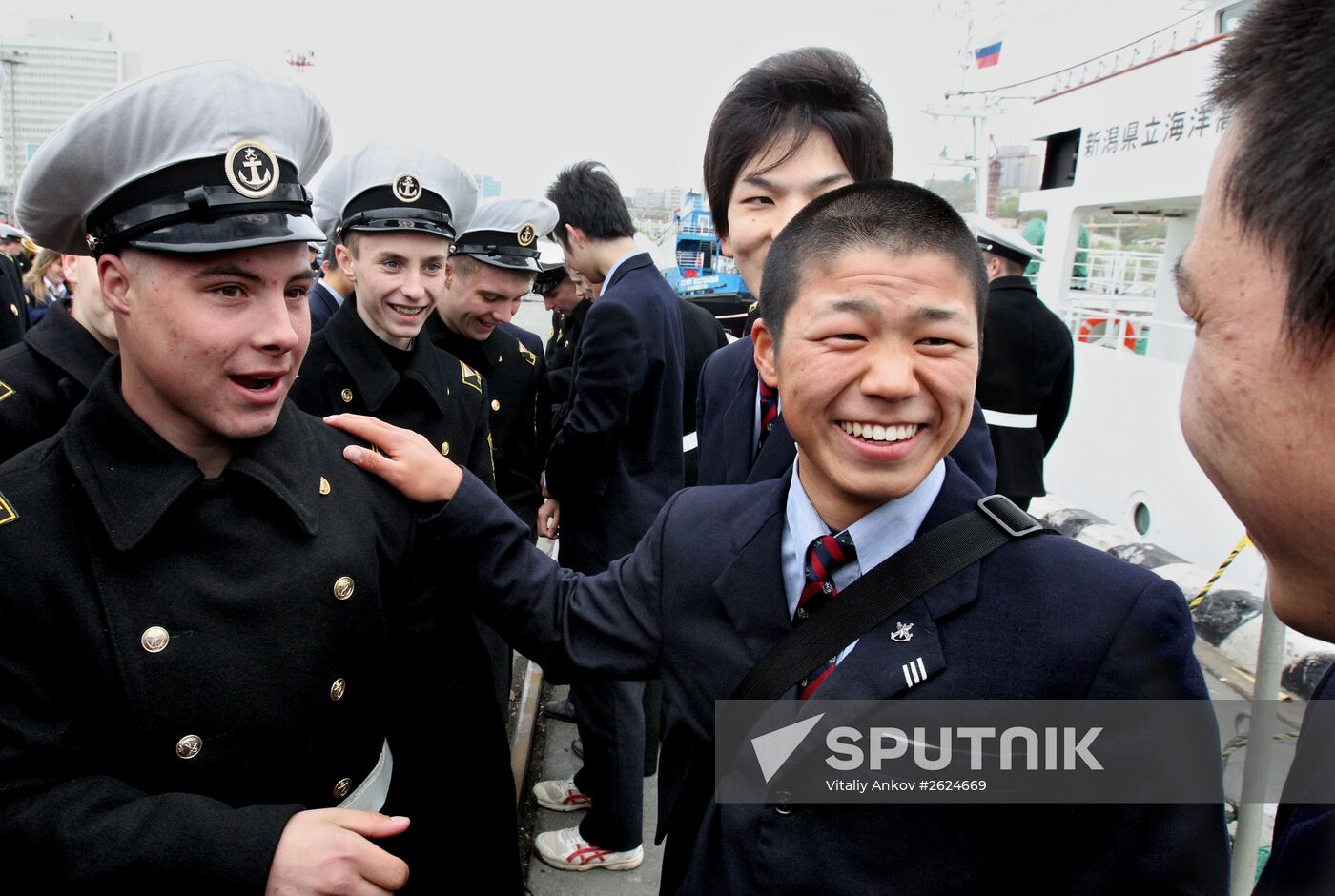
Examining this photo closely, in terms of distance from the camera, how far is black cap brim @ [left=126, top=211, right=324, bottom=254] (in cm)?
143

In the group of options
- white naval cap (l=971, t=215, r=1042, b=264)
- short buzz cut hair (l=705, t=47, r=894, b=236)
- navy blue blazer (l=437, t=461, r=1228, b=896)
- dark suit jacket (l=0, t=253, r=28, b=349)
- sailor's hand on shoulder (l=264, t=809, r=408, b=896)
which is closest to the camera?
navy blue blazer (l=437, t=461, r=1228, b=896)

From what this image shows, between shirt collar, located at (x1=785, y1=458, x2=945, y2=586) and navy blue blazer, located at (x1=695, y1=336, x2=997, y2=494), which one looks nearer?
shirt collar, located at (x1=785, y1=458, x2=945, y2=586)

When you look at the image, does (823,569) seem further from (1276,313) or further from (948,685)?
(1276,313)

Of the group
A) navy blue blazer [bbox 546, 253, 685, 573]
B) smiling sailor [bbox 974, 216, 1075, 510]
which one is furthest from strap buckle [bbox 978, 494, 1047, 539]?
smiling sailor [bbox 974, 216, 1075, 510]

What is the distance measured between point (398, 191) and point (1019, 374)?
372 cm

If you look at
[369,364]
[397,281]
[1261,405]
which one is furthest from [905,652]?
[397,281]

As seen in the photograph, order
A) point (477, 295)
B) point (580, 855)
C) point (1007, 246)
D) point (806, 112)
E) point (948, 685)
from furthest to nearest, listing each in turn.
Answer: point (1007, 246) < point (477, 295) < point (580, 855) < point (806, 112) < point (948, 685)

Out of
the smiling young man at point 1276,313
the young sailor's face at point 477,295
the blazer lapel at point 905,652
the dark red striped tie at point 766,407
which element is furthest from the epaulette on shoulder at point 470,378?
the smiling young man at point 1276,313

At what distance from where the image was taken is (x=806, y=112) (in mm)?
2256

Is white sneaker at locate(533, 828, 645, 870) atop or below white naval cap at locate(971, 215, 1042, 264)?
below

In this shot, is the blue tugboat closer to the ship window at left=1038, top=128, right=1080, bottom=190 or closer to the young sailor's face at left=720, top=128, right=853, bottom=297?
the ship window at left=1038, top=128, right=1080, bottom=190

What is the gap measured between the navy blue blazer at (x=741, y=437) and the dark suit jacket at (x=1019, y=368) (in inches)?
115

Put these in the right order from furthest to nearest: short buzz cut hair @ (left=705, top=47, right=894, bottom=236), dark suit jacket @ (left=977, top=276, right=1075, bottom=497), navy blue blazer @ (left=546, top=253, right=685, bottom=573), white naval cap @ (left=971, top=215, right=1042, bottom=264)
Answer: white naval cap @ (left=971, top=215, right=1042, bottom=264) < dark suit jacket @ (left=977, top=276, right=1075, bottom=497) < navy blue blazer @ (left=546, top=253, right=685, bottom=573) < short buzz cut hair @ (left=705, top=47, right=894, bottom=236)

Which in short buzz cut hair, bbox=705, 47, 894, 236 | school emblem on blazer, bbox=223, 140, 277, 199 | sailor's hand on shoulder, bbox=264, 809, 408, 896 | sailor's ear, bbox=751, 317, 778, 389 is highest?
short buzz cut hair, bbox=705, 47, 894, 236
